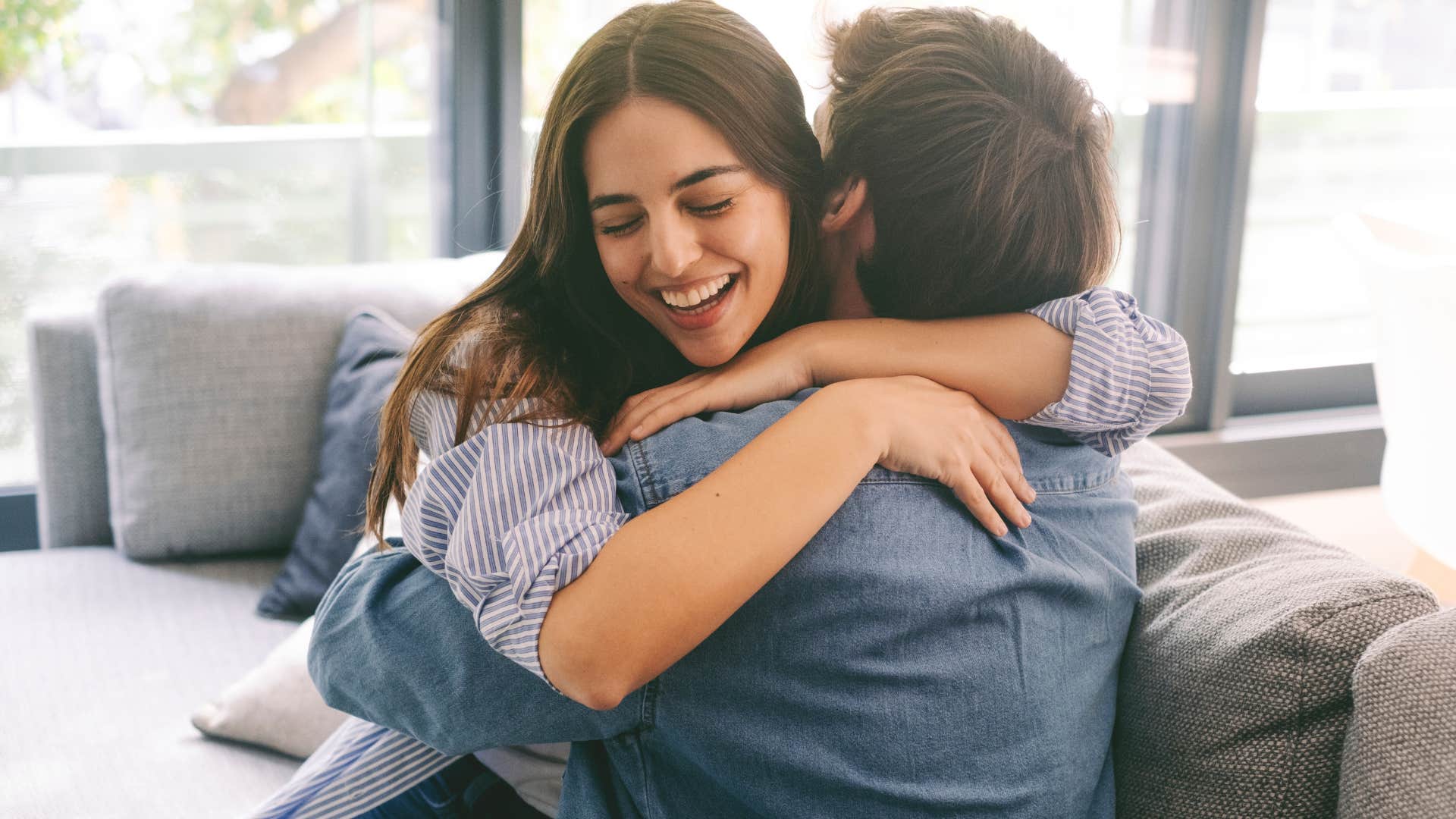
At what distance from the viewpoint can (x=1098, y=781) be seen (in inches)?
39.6

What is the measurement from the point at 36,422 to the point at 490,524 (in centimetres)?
148

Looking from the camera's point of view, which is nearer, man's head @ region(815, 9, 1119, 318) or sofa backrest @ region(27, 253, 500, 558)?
man's head @ region(815, 9, 1119, 318)

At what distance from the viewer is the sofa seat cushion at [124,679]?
54.7 inches

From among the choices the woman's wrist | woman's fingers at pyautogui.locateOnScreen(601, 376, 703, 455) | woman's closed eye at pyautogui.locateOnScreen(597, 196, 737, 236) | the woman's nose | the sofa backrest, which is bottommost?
the sofa backrest

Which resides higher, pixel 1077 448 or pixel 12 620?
pixel 1077 448

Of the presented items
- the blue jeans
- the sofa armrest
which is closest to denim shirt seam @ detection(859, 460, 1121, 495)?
the blue jeans

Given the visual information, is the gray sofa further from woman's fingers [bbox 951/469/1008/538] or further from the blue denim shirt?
woman's fingers [bbox 951/469/1008/538]

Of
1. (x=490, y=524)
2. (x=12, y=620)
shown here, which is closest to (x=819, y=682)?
(x=490, y=524)

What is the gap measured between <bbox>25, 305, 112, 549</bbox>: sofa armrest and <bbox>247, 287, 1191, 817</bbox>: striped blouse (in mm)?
1104

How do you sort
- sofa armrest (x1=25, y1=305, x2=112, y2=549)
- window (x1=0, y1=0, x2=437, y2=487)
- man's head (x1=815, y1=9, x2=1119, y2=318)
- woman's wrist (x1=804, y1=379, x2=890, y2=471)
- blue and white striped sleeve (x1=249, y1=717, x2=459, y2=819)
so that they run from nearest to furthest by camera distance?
woman's wrist (x1=804, y1=379, x2=890, y2=471) → man's head (x1=815, y1=9, x2=1119, y2=318) → blue and white striped sleeve (x1=249, y1=717, x2=459, y2=819) → sofa armrest (x1=25, y1=305, x2=112, y2=549) → window (x1=0, y1=0, x2=437, y2=487)

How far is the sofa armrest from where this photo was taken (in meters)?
1.94

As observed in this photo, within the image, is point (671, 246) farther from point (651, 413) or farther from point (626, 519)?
point (626, 519)

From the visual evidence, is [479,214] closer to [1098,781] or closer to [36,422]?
[36,422]

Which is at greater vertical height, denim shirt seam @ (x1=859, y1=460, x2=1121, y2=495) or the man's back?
denim shirt seam @ (x1=859, y1=460, x2=1121, y2=495)
